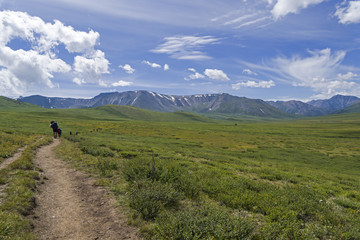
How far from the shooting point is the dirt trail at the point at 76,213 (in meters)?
6.73

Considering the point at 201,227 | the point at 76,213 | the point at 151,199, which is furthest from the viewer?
the point at 151,199

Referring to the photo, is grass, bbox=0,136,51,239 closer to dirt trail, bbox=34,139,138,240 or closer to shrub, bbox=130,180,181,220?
dirt trail, bbox=34,139,138,240

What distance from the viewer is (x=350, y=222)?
831 centimetres

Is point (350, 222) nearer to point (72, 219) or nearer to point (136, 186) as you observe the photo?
point (136, 186)

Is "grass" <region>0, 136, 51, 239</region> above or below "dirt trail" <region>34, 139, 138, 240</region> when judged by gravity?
above

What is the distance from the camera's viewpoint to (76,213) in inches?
316

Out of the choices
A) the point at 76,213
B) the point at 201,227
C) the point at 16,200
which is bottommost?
the point at 76,213

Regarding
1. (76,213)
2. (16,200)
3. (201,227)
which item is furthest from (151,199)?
(16,200)

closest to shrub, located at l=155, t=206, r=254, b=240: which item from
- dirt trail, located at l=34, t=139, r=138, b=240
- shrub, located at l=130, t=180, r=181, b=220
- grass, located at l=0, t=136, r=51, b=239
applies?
shrub, located at l=130, t=180, r=181, b=220

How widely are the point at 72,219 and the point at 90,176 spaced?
560cm

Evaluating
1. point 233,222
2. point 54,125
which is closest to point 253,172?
point 233,222

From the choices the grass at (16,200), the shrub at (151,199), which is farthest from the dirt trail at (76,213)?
the shrub at (151,199)

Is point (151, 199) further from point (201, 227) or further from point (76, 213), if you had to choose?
point (76, 213)

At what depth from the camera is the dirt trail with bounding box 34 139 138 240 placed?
6.73m
